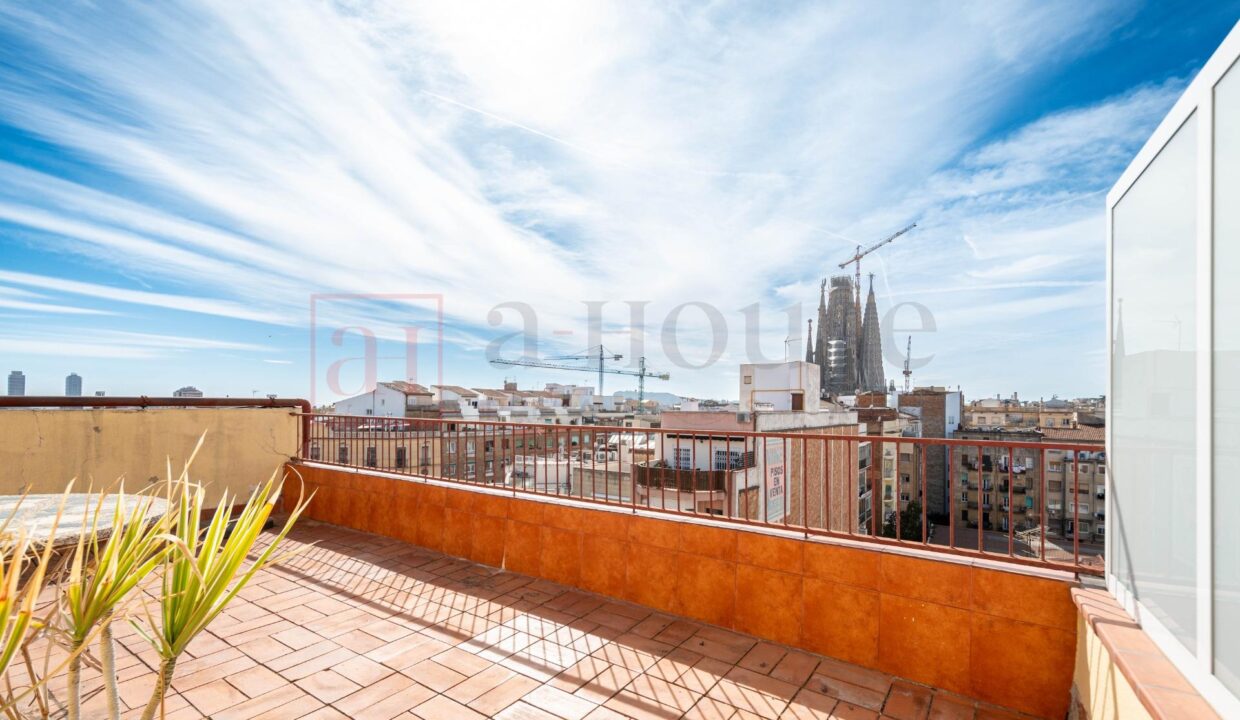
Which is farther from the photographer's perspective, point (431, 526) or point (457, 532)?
point (431, 526)

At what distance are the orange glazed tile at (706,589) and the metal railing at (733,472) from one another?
29 centimetres

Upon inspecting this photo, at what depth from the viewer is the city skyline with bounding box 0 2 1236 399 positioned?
516 centimetres

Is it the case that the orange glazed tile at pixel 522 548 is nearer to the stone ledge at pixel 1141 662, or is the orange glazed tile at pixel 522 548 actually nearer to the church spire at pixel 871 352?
the stone ledge at pixel 1141 662

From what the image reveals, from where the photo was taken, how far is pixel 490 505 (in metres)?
4.14

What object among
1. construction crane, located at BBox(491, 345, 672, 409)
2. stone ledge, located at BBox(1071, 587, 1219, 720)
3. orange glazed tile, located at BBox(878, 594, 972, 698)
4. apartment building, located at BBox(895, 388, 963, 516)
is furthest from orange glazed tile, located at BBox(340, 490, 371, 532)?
construction crane, located at BBox(491, 345, 672, 409)

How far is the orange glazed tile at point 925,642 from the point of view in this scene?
2492 mm

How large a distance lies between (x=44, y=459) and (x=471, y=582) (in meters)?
3.66

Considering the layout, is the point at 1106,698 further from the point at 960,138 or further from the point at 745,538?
the point at 960,138

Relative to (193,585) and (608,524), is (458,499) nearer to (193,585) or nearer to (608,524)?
(608,524)

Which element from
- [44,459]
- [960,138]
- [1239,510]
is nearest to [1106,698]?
[1239,510]

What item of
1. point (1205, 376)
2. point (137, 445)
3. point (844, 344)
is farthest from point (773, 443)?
point (844, 344)

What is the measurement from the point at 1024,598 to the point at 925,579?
15.1 inches

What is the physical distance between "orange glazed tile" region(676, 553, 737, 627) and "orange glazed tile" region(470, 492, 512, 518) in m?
1.46

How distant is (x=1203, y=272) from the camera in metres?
1.49
